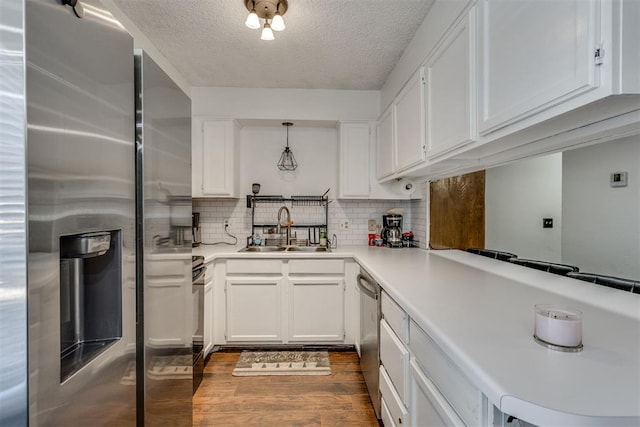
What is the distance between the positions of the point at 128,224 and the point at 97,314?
0.89 ft

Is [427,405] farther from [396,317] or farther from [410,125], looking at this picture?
[410,125]

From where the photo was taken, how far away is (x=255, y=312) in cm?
284

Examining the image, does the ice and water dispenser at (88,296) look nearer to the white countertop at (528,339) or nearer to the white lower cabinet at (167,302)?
the white lower cabinet at (167,302)

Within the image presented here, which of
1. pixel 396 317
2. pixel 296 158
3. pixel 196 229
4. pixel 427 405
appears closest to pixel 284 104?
pixel 296 158

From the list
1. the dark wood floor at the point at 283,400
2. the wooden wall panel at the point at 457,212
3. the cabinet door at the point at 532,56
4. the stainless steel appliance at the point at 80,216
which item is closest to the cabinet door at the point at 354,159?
the wooden wall panel at the point at 457,212

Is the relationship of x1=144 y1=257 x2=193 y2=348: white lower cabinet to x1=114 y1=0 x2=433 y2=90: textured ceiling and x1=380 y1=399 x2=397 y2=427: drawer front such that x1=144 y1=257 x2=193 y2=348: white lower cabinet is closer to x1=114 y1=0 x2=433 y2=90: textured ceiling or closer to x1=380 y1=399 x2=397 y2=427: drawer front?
x1=380 y1=399 x2=397 y2=427: drawer front

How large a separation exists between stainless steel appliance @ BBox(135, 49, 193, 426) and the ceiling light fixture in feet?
2.28

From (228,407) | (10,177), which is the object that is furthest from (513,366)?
(228,407)

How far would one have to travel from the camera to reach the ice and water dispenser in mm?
812

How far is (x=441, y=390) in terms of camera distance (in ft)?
3.29

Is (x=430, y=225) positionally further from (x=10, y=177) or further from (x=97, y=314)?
(x=10, y=177)

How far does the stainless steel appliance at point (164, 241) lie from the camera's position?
1090 mm

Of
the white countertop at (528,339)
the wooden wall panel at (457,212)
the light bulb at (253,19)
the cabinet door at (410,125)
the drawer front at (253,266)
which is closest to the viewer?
the white countertop at (528,339)

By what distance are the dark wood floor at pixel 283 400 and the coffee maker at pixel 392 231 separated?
1.16 meters
